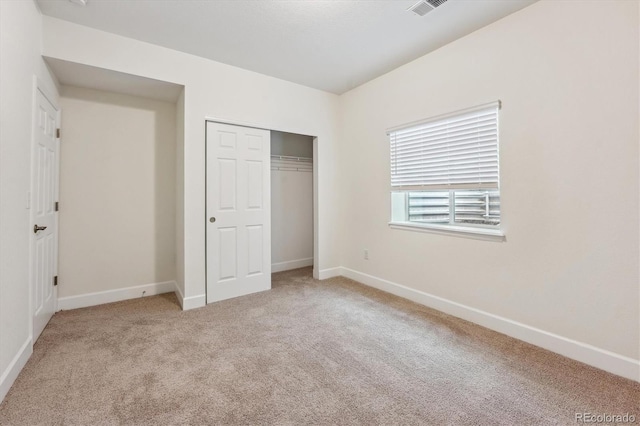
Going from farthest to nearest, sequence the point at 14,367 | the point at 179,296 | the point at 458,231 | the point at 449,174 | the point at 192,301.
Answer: the point at 179,296
the point at 192,301
the point at 449,174
the point at 458,231
the point at 14,367

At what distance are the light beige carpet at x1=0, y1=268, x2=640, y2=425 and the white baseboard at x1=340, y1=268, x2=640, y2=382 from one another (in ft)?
0.26

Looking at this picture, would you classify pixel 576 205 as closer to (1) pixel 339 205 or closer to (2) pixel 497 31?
(2) pixel 497 31

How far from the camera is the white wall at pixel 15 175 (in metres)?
1.71

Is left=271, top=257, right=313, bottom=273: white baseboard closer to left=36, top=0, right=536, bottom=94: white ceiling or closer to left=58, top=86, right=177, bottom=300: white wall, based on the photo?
left=58, top=86, right=177, bottom=300: white wall

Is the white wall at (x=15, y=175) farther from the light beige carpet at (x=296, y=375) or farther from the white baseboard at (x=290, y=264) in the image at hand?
the white baseboard at (x=290, y=264)

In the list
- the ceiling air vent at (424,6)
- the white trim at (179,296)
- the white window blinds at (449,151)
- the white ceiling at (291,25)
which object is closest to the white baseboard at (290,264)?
the white trim at (179,296)

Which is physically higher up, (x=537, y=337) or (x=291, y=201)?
(x=291, y=201)

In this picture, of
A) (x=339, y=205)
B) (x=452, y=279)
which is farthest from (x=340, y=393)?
(x=339, y=205)

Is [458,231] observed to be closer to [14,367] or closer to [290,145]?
[290,145]

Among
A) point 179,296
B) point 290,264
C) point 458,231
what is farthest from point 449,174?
point 179,296

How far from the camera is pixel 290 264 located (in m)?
4.79

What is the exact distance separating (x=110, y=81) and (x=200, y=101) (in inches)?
35.8

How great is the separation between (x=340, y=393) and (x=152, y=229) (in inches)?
121

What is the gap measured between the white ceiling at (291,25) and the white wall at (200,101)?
12 cm
